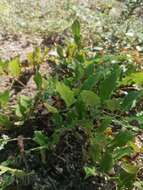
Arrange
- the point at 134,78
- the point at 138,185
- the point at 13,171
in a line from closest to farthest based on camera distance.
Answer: the point at 13,171
the point at 138,185
the point at 134,78

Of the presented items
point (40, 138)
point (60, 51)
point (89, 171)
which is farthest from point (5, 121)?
point (60, 51)

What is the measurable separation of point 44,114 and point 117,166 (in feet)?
1.87

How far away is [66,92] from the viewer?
3018mm

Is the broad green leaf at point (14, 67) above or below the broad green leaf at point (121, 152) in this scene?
above

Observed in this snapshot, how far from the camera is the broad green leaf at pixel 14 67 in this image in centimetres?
349

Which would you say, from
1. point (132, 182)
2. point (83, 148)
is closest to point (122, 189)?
point (132, 182)

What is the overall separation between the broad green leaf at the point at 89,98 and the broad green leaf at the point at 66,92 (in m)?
0.08

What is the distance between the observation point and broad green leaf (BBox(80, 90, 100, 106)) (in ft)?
9.57

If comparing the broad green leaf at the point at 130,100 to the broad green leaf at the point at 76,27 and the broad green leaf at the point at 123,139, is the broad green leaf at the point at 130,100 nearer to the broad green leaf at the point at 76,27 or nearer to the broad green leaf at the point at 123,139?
the broad green leaf at the point at 123,139

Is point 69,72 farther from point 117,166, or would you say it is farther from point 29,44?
point 117,166

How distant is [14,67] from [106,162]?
1.00 m

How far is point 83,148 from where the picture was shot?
312 cm

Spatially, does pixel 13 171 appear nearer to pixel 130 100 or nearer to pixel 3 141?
pixel 3 141

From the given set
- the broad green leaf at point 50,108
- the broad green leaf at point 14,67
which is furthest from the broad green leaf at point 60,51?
the broad green leaf at point 50,108
